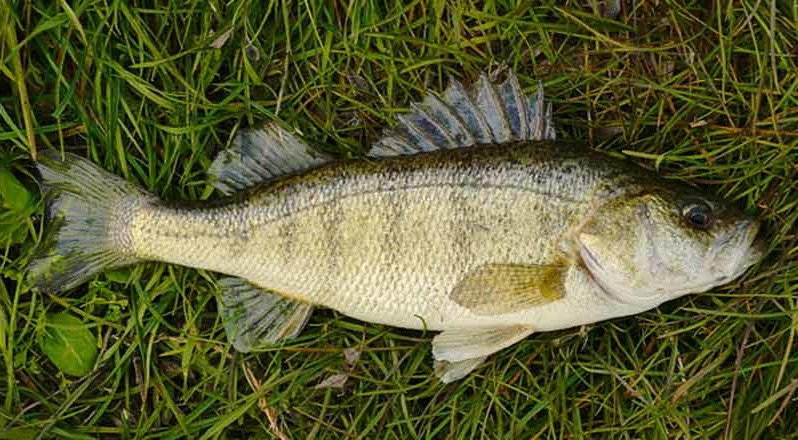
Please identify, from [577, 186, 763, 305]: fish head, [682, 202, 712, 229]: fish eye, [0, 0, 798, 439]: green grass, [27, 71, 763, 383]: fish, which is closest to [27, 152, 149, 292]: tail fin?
[27, 71, 763, 383]: fish

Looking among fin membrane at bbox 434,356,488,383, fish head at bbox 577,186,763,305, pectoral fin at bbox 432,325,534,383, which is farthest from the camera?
fin membrane at bbox 434,356,488,383

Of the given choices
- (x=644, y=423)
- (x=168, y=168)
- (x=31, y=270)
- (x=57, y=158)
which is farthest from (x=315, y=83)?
(x=644, y=423)

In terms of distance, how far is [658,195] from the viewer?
2795mm

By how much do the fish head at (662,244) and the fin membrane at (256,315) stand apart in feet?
3.66

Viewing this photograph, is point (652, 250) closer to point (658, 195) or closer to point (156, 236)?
point (658, 195)

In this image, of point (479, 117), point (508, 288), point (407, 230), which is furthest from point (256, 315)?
point (479, 117)

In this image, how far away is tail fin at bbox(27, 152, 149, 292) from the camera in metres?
3.12

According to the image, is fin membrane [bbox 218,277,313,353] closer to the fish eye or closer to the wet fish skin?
the wet fish skin

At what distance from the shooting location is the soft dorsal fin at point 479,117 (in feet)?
9.70

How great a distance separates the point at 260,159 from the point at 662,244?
4.92 ft

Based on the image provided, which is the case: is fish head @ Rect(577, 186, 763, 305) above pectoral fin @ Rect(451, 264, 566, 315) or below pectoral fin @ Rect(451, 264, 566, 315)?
above

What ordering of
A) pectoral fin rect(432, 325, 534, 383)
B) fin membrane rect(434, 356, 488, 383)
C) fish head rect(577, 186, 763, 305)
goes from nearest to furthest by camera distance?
fish head rect(577, 186, 763, 305), pectoral fin rect(432, 325, 534, 383), fin membrane rect(434, 356, 488, 383)

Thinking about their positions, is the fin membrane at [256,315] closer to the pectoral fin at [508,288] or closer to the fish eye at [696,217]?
the pectoral fin at [508,288]

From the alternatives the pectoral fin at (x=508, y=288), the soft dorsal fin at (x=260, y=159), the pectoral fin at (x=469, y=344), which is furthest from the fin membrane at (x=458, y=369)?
the soft dorsal fin at (x=260, y=159)
